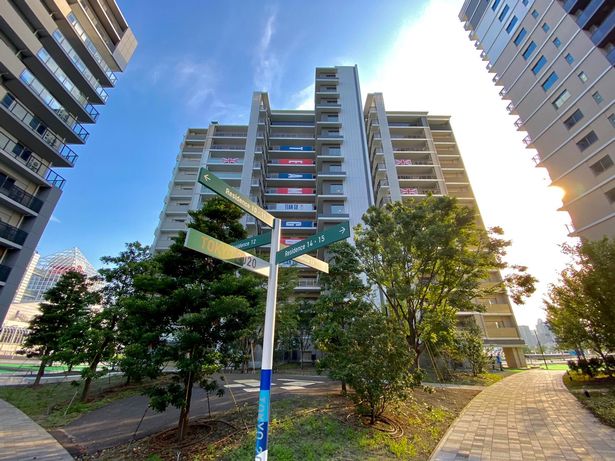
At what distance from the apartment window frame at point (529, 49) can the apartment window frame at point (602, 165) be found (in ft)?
41.4

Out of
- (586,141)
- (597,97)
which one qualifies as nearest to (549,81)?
(597,97)

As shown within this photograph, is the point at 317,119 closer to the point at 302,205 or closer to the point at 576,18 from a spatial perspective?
the point at 302,205

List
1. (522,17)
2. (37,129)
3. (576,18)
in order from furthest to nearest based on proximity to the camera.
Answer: (522,17)
(576,18)
(37,129)

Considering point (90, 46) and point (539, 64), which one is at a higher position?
point (539, 64)

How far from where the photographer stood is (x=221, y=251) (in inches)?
140

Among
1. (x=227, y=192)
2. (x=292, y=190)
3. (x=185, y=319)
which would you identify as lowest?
(x=185, y=319)

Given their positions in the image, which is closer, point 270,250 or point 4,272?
point 270,250

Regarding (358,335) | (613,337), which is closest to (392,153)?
(613,337)

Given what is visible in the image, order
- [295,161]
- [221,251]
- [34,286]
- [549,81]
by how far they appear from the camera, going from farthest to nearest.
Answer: [34,286], [295,161], [549,81], [221,251]

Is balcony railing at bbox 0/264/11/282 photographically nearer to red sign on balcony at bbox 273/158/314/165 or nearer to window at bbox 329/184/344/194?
window at bbox 329/184/344/194

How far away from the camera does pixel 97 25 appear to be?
2169 cm

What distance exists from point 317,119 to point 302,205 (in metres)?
13.4

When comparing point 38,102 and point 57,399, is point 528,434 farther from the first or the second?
point 38,102

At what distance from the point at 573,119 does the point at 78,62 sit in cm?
3976
